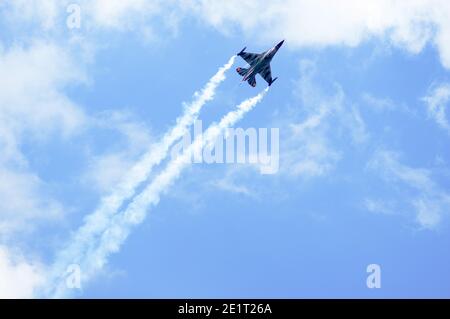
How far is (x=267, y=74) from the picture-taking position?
497 feet

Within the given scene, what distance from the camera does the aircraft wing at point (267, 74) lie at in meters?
149

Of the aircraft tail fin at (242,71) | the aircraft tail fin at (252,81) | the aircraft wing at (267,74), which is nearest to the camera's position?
the aircraft tail fin at (242,71)

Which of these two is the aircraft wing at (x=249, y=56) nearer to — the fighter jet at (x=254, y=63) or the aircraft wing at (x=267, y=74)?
the fighter jet at (x=254, y=63)

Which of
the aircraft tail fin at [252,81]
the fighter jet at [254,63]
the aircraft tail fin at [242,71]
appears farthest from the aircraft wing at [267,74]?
the aircraft tail fin at [242,71]

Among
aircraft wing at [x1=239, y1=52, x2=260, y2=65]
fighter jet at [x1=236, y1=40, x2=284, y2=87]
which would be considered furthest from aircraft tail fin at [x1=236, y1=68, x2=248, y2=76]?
aircraft wing at [x1=239, y1=52, x2=260, y2=65]

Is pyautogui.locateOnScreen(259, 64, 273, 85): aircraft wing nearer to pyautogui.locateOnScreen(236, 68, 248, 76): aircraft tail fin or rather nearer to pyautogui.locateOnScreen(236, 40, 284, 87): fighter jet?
pyautogui.locateOnScreen(236, 40, 284, 87): fighter jet

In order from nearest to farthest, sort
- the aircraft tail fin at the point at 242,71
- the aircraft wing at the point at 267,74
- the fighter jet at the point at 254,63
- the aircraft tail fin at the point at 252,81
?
the fighter jet at the point at 254,63
the aircraft tail fin at the point at 242,71
the aircraft tail fin at the point at 252,81
the aircraft wing at the point at 267,74

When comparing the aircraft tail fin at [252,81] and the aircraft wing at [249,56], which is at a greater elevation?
the aircraft wing at [249,56]

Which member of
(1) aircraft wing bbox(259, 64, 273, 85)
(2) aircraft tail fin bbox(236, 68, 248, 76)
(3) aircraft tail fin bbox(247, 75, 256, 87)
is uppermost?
(1) aircraft wing bbox(259, 64, 273, 85)

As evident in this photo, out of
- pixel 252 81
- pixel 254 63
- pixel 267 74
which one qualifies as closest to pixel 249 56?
pixel 254 63

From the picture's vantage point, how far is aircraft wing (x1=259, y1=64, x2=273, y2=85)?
489 ft

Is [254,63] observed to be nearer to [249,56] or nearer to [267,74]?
[249,56]
